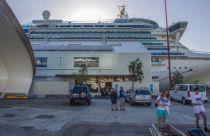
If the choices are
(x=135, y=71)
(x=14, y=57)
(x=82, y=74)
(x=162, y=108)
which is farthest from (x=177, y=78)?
(x=162, y=108)

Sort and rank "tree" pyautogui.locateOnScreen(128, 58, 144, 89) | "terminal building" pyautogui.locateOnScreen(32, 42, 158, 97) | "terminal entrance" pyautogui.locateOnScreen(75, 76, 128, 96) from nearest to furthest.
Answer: "tree" pyautogui.locateOnScreen(128, 58, 144, 89) → "terminal building" pyautogui.locateOnScreen(32, 42, 158, 97) → "terminal entrance" pyautogui.locateOnScreen(75, 76, 128, 96)

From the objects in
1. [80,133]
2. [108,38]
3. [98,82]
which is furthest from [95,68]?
[80,133]

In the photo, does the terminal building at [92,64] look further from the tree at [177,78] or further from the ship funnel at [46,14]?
the ship funnel at [46,14]

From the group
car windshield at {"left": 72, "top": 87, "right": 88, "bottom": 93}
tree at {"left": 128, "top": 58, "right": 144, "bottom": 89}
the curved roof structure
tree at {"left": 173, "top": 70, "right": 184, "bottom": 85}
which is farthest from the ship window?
car windshield at {"left": 72, "top": 87, "right": 88, "bottom": 93}

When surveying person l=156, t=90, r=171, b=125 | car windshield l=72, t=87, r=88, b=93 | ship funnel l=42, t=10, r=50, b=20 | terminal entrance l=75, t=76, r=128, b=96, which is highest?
ship funnel l=42, t=10, r=50, b=20

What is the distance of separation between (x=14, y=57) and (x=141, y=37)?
30.5 m

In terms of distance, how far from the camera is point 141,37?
55125 mm

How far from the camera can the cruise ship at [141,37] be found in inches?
1855

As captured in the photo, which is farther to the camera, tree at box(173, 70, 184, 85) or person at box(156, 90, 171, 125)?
tree at box(173, 70, 184, 85)

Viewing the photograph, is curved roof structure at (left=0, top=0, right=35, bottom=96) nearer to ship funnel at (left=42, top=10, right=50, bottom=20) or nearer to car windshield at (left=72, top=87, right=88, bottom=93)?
car windshield at (left=72, top=87, right=88, bottom=93)

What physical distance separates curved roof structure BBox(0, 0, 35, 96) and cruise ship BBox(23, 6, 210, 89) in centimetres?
2034

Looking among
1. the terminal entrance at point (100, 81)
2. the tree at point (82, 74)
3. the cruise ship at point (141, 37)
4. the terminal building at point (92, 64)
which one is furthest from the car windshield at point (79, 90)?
the cruise ship at point (141, 37)

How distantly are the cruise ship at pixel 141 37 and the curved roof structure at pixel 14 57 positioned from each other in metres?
20.3

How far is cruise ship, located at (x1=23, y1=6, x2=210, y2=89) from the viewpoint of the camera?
1855 inches
